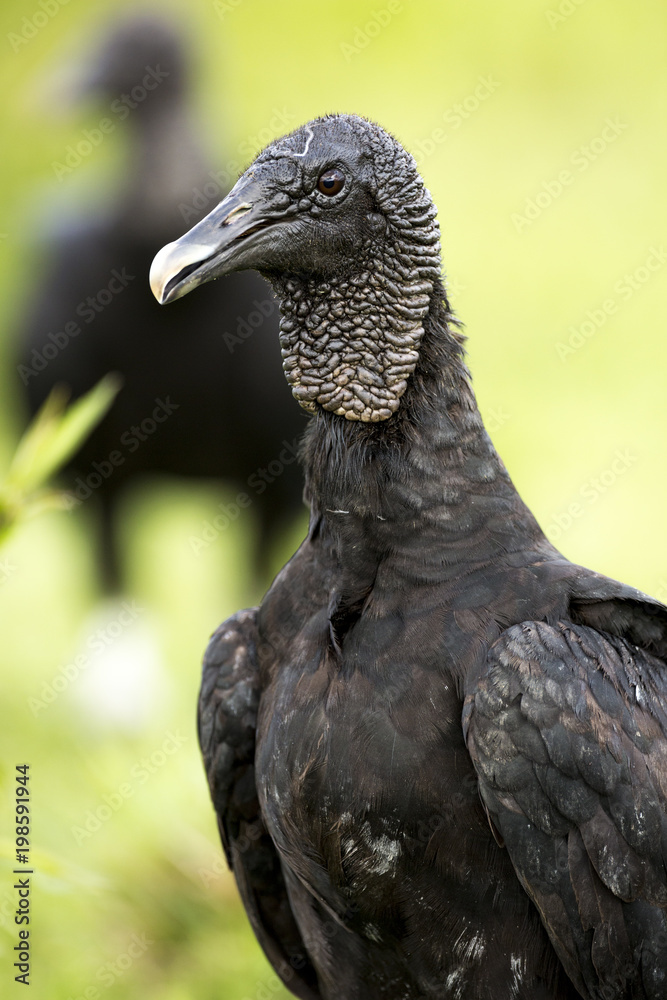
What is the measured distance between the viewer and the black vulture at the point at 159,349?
527 centimetres

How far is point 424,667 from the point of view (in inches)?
88.5

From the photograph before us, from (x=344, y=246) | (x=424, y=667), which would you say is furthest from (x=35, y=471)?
(x=424, y=667)

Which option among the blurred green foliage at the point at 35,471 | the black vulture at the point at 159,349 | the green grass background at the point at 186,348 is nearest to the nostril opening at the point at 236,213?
the green grass background at the point at 186,348

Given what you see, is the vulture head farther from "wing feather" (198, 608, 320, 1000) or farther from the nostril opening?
"wing feather" (198, 608, 320, 1000)

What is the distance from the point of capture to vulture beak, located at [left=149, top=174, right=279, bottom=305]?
2.23 meters

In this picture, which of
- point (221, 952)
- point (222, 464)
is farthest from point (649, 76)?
point (221, 952)

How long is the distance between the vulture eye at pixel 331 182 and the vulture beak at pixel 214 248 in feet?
0.36

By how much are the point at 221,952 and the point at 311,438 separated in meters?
1.78

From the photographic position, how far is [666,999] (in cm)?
218

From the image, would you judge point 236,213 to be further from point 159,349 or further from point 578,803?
point 159,349

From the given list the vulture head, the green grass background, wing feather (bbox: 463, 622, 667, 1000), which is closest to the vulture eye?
the vulture head

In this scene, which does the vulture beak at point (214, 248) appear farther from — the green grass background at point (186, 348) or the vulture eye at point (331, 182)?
the green grass background at point (186, 348)

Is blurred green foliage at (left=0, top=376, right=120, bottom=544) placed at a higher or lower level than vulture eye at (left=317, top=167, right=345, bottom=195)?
lower

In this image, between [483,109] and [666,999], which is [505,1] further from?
[666,999]
